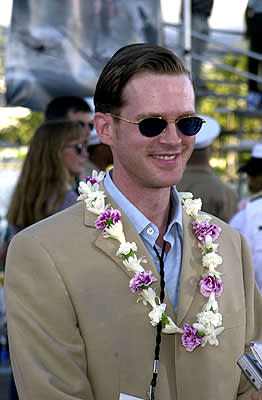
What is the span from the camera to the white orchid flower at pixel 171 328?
6.77 feet

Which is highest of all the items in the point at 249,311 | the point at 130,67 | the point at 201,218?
the point at 130,67

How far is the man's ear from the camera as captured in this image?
2193 mm

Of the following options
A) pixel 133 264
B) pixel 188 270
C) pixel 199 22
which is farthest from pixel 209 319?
pixel 199 22

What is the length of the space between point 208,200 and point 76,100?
1.08m

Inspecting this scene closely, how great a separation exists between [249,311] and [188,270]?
0.73ft

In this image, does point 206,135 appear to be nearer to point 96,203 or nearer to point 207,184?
point 207,184

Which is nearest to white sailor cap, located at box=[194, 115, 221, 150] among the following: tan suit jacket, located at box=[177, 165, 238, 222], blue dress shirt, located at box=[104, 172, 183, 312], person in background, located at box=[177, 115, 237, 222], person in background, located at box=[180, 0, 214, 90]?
person in background, located at box=[177, 115, 237, 222]

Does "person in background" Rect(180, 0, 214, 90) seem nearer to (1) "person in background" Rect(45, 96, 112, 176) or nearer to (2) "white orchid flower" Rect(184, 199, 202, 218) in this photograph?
(1) "person in background" Rect(45, 96, 112, 176)

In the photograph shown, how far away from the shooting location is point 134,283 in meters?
2.05

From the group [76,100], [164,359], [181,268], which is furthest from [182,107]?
[76,100]

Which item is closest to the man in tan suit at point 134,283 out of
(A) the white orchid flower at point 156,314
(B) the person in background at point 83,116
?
(A) the white orchid flower at point 156,314

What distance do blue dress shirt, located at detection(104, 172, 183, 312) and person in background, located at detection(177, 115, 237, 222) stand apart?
2.73 m

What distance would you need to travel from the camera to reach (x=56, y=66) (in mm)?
5520

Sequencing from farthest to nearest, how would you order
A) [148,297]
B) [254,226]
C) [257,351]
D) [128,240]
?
[254,226]
[128,240]
[148,297]
[257,351]
